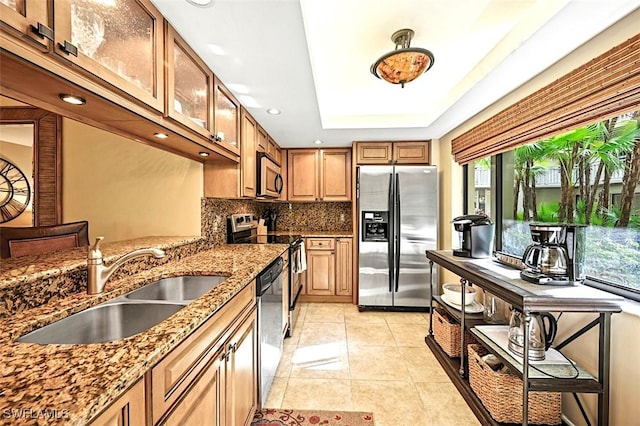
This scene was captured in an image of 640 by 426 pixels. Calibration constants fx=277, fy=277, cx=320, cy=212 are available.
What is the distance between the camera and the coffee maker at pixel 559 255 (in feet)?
4.97

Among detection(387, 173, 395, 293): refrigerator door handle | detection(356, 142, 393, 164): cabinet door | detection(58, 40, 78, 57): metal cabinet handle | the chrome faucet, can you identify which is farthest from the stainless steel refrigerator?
detection(58, 40, 78, 57): metal cabinet handle

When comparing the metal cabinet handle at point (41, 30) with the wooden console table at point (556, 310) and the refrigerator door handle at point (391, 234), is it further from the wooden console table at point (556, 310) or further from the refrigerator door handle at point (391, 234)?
the refrigerator door handle at point (391, 234)

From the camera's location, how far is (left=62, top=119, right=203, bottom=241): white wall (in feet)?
7.55

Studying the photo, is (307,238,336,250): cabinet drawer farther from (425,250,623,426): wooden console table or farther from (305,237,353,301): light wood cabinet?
(425,250,623,426): wooden console table

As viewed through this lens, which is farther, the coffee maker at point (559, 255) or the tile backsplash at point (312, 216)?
the tile backsplash at point (312, 216)

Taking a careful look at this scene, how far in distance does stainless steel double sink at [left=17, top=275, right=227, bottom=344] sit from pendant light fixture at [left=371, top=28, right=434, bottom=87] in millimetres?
1635

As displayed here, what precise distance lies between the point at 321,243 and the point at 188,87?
8.62 ft

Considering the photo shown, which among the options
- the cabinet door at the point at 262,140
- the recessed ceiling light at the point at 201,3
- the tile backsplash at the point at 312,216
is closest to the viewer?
the recessed ceiling light at the point at 201,3

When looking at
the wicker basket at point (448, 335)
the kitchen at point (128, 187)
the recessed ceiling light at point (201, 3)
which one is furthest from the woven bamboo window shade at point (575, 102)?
the recessed ceiling light at point (201, 3)

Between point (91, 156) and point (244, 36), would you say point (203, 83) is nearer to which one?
point (244, 36)

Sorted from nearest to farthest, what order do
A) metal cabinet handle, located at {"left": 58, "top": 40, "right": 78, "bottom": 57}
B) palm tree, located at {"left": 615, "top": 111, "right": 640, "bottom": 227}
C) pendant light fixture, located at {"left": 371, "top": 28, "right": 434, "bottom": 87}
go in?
metal cabinet handle, located at {"left": 58, "top": 40, "right": 78, "bottom": 57}
palm tree, located at {"left": 615, "top": 111, "right": 640, "bottom": 227}
pendant light fixture, located at {"left": 371, "top": 28, "right": 434, "bottom": 87}

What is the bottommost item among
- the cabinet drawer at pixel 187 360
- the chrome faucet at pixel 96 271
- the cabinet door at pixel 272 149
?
the cabinet drawer at pixel 187 360

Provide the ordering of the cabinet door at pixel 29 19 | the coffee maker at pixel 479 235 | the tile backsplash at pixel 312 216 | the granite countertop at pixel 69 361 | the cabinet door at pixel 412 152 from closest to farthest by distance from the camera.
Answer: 1. the granite countertop at pixel 69 361
2. the cabinet door at pixel 29 19
3. the coffee maker at pixel 479 235
4. the cabinet door at pixel 412 152
5. the tile backsplash at pixel 312 216

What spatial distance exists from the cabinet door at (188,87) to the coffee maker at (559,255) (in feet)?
6.81
